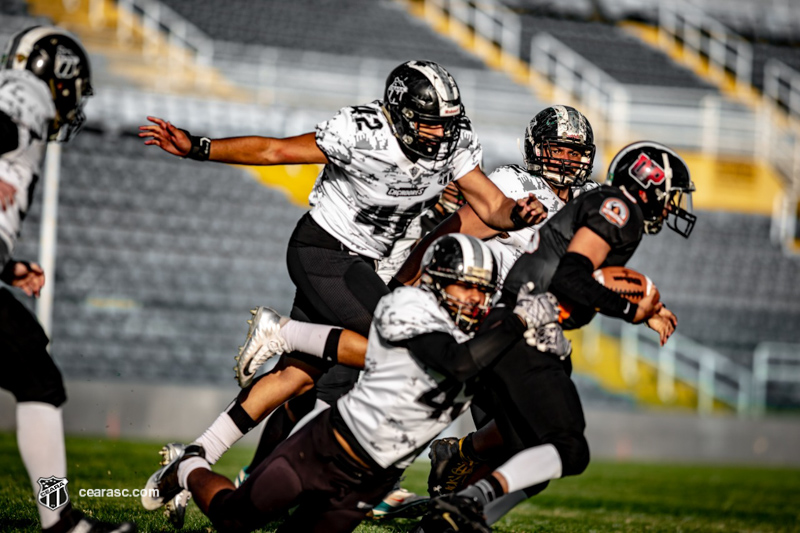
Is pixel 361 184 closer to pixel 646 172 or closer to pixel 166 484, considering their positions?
pixel 646 172

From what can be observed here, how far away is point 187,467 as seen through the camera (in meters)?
4.63

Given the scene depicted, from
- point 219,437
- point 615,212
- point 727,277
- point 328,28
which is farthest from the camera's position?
point 328,28

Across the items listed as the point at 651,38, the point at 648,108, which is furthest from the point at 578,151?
the point at 651,38

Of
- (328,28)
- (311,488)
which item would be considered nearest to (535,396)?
(311,488)

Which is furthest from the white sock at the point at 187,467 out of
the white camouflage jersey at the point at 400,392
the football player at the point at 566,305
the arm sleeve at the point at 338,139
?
the arm sleeve at the point at 338,139

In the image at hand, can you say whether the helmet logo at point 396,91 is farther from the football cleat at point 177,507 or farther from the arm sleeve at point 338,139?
the football cleat at point 177,507

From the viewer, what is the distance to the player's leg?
13.0ft

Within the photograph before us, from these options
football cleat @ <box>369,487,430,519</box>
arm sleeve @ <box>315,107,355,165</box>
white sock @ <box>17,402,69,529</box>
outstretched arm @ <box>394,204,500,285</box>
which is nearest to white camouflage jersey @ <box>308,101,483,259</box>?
arm sleeve @ <box>315,107,355,165</box>

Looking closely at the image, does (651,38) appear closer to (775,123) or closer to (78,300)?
(775,123)

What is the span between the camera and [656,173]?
462 cm

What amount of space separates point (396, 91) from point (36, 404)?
2.12m

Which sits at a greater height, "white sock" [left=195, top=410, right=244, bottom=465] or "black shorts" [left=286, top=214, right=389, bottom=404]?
"black shorts" [left=286, top=214, right=389, bottom=404]

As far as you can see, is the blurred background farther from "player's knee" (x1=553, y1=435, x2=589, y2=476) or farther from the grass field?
"player's knee" (x1=553, y1=435, x2=589, y2=476)

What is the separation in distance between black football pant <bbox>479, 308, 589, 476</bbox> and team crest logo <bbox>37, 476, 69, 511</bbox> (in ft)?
5.93
